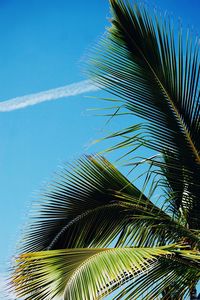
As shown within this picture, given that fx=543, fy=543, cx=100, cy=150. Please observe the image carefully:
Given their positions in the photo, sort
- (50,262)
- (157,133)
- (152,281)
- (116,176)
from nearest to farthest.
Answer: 1. (50,262)
2. (152,281)
3. (157,133)
4. (116,176)

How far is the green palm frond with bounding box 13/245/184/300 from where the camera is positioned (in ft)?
13.3

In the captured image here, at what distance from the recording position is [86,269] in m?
4.25

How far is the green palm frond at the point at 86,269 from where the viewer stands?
407 cm

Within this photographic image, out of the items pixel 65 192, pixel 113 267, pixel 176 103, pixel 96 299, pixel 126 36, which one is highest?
pixel 126 36

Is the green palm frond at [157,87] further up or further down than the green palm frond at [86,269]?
further up

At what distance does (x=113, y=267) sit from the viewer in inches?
162

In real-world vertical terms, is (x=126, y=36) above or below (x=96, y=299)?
above

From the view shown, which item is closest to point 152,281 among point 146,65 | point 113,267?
point 113,267

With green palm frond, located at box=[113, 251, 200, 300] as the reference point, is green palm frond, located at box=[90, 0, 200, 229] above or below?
above

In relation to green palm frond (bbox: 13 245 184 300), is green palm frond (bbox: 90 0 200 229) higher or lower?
higher

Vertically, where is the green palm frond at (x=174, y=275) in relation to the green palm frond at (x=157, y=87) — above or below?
below

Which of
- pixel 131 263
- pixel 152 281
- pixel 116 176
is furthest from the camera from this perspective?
pixel 116 176

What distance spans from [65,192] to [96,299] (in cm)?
215

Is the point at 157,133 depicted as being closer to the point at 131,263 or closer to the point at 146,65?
the point at 146,65
